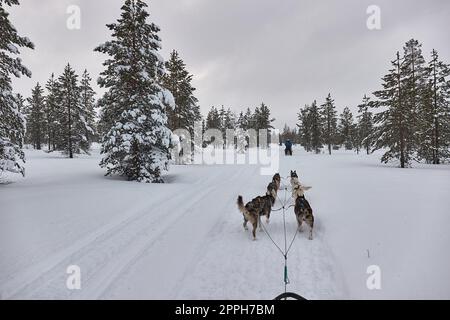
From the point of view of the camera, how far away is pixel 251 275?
531 cm

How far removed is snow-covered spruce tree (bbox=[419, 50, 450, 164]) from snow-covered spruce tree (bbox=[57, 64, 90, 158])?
136ft

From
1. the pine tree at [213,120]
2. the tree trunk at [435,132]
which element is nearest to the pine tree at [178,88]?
the tree trunk at [435,132]

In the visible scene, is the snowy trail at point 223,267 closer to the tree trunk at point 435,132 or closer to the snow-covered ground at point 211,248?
the snow-covered ground at point 211,248

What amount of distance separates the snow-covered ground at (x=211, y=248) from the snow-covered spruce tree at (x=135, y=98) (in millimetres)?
5064

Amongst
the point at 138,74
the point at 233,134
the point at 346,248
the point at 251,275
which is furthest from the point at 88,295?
the point at 233,134

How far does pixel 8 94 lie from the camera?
42.3ft

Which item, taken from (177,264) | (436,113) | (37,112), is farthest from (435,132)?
(37,112)

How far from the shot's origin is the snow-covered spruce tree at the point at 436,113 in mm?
27906

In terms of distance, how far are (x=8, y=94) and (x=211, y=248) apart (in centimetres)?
1290

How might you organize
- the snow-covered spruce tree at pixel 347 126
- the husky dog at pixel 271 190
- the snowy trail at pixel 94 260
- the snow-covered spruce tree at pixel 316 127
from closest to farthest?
the snowy trail at pixel 94 260, the husky dog at pixel 271 190, the snow-covered spruce tree at pixel 316 127, the snow-covered spruce tree at pixel 347 126

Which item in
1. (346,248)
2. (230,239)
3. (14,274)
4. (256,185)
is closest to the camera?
(14,274)

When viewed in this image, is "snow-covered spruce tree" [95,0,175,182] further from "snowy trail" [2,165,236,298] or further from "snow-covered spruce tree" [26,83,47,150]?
"snow-covered spruce tree" [26,83,47,150]
